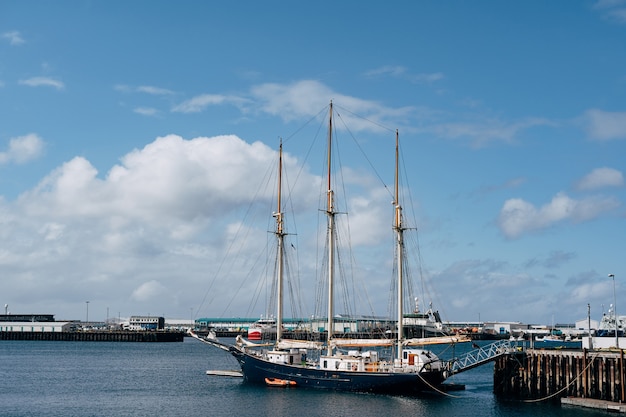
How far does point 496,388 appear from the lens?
7194 cm

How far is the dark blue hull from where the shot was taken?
69562 mm

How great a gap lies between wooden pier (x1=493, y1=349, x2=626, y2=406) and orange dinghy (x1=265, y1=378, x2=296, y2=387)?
66.9ft

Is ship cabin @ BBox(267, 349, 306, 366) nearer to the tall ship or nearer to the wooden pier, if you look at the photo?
the tall ship

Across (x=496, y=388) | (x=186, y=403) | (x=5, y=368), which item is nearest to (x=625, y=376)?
(x=496, y=388)

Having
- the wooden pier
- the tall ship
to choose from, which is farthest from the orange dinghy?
the wooden pier

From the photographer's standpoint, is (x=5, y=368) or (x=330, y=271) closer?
(x=330, y=271)

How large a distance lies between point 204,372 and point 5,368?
3252cm

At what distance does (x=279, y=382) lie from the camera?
77812mm

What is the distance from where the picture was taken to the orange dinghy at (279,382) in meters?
76.8

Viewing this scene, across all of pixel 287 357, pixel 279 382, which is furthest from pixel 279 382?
pixel 287 357

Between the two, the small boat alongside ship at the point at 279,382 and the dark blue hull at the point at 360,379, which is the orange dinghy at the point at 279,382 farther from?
the dark blue hull at the point at 360,379

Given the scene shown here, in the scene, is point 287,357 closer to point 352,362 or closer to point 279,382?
point 279,382

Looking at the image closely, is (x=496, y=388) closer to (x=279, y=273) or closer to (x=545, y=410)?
(x=545, y=410)

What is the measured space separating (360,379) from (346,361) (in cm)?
265
